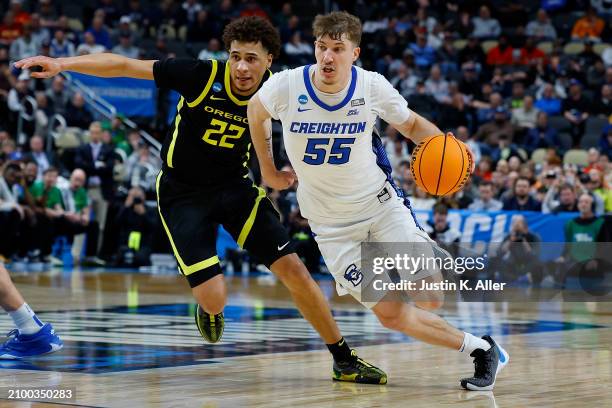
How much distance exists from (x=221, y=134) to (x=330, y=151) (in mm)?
977

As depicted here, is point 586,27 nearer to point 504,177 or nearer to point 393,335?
point 504,177

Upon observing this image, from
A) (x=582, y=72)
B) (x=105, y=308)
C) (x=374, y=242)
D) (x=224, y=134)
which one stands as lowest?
(x=105, y=308)

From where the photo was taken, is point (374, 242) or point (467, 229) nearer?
point (374, 242)

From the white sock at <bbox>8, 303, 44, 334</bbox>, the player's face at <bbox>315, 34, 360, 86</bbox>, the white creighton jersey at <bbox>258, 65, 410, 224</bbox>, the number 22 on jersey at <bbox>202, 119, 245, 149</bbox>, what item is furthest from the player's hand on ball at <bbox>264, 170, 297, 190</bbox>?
the white sock at <bbox>8, 303, 44, 334</bbox>

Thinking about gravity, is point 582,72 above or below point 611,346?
above

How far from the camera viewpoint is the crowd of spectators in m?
18.3

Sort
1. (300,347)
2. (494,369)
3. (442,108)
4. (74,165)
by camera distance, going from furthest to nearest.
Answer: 1. (442,108)
2. (74,165)
3. (300,347)
4. (494,369)

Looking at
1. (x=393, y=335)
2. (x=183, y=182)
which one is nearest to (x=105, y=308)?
(x=393, y=335)

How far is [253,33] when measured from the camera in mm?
7434

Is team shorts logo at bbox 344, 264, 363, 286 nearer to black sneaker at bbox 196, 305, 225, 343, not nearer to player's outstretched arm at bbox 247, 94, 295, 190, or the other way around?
player's outstretched arm at bbox 247, 94, 295, 190

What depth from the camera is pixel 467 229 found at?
16.7 m

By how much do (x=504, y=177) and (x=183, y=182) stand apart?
35.8ft

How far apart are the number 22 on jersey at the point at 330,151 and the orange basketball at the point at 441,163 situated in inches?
15.9

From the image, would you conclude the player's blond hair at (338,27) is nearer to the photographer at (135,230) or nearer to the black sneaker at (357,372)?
the black sneaker at (357,372)
